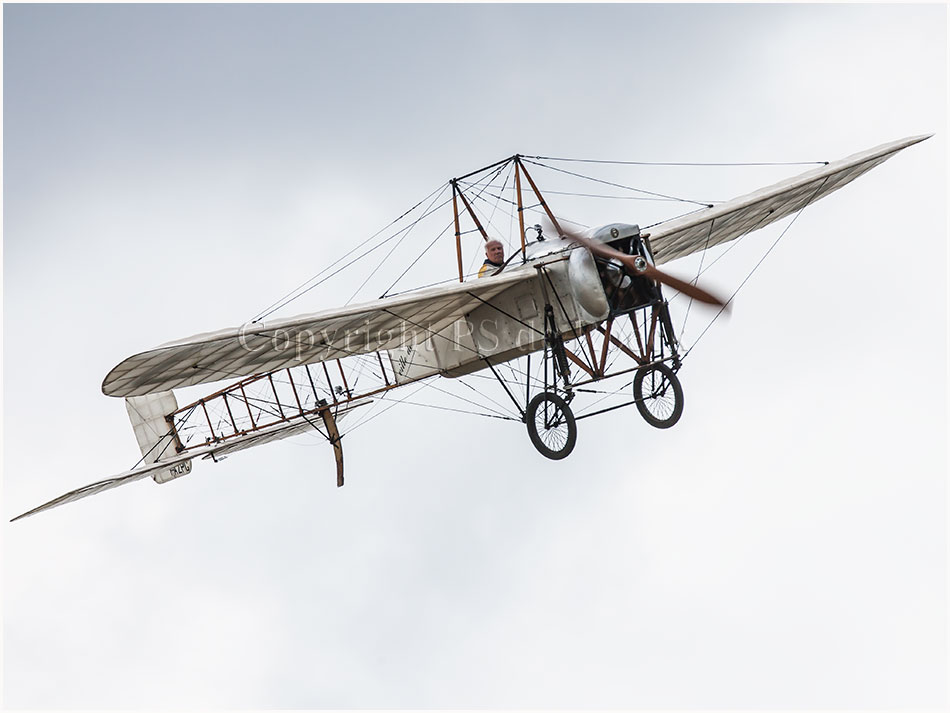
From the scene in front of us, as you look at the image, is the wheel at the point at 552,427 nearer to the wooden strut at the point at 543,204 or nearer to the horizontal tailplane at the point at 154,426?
the wooden strut at the point at 543,204

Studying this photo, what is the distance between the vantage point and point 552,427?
20.2m

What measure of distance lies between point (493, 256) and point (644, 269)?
9.31ft

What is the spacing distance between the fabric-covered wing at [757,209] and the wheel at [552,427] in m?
3.76

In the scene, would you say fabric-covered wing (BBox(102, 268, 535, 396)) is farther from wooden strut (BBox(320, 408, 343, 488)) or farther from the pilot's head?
wooden strut (BBox(320, 408, 343, 488))

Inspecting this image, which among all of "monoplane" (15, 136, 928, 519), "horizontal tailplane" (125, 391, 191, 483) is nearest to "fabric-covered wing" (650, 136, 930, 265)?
"monoplane" (15, 136, 928, 519)

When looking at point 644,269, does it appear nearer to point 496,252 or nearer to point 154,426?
point 496,252

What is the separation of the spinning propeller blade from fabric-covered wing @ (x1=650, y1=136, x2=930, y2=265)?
304 cm

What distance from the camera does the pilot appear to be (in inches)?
838

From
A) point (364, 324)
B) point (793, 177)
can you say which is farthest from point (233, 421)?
point (793, 177)

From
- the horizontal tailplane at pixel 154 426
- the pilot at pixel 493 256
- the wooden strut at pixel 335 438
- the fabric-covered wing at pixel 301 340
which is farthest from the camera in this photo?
the horizontal tailplane at pixel 154 426

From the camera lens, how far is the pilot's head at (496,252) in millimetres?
21312

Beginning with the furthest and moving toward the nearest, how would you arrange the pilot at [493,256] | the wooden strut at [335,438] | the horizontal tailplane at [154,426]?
the horizontal tailplane at [154,426] → the wooden strut at [335,438] → the pilot at [493,256]

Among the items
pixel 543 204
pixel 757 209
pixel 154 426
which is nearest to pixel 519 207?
pixel 543 204

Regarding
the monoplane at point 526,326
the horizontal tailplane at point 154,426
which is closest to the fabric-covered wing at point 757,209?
the monoplane at point 526,326
